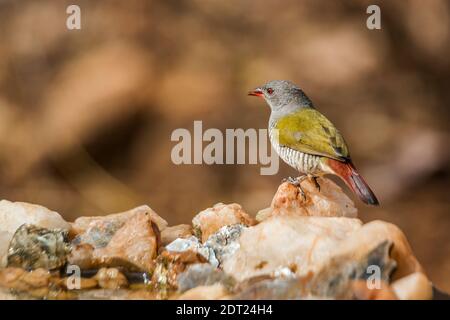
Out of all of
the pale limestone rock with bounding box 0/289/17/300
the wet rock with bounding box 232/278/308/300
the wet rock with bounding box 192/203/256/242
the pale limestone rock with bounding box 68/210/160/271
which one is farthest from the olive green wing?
the pale limestone rock with bounding box 0/289/17/300

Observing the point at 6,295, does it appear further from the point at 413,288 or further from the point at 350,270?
the point at 413,288

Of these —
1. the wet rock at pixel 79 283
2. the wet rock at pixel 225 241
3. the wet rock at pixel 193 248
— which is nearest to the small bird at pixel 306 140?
the wet rock at pixel 225 241

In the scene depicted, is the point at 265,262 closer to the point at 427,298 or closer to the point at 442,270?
the point at 427,298

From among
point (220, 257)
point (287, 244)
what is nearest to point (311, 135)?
point (220, 257)

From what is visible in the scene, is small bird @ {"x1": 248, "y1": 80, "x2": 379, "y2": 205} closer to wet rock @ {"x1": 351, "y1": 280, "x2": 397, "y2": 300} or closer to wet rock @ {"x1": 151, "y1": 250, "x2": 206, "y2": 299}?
wet rock @ {"x1": 151, "y1": 250, "x2": 206, "y2": 299}

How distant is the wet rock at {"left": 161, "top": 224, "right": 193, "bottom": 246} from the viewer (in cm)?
386

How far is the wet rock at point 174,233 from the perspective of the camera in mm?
3855

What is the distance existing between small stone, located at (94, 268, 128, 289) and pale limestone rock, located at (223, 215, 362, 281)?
437 mm

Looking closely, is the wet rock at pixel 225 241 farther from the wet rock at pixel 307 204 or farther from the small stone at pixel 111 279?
the small stone at pixel 111 279

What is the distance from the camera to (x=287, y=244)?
120 inches

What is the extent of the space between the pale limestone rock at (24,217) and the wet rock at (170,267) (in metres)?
0.76

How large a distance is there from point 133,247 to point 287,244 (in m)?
0.74

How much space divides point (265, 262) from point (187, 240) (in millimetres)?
624

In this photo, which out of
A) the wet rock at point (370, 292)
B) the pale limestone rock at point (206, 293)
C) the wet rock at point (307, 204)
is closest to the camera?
the wet rock at point (370, 292)
